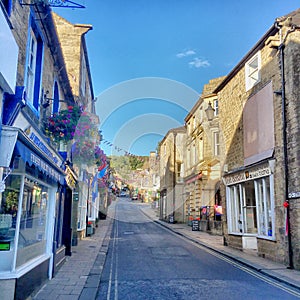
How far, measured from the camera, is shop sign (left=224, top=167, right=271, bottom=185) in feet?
39.4

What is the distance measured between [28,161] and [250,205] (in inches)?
435

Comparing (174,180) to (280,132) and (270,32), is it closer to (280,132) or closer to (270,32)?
(280,132)

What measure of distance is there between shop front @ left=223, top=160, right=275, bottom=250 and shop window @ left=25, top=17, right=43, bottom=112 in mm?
8123

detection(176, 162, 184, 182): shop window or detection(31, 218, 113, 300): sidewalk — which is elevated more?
detection(176, 162, 184, 182): shop window

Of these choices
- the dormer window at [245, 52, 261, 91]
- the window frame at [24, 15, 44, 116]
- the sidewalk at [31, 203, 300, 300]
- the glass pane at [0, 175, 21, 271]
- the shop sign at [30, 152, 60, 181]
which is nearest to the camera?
the shop sign at [30, 152, 60, 181]

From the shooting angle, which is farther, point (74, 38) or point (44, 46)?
point (74, 38)

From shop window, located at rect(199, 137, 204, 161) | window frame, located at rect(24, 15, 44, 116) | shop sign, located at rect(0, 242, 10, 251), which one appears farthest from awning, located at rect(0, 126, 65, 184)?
shop window, located at rect(199, 137, 204, 161)

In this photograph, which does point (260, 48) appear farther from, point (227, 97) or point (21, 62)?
point (21, 62)

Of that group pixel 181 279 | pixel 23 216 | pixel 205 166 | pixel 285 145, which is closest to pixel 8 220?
pixel 23 216

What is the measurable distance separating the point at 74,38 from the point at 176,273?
12.6 meters

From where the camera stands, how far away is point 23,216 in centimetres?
650

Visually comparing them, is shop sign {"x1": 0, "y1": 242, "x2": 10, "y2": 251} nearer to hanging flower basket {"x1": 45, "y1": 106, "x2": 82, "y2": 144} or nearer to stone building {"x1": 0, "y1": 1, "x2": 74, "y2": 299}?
stone building {"x1": 0, "y1": 1, "x2": 74, "y2": 299}

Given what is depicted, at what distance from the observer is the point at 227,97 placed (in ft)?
54.1

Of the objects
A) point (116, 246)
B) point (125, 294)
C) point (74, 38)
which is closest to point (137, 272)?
point (125, 294)
